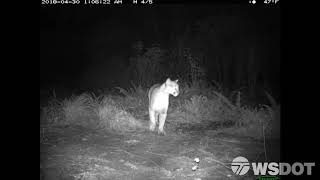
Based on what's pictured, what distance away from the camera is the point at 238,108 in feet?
23.3

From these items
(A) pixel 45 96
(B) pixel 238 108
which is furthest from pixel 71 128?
(B) pixel 238 108

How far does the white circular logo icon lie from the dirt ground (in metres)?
0.06

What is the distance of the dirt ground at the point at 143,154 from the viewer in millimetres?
4285

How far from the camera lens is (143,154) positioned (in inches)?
202

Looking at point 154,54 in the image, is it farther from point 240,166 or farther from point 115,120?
point 240,166

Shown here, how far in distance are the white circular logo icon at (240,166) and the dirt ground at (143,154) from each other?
6 centimetres

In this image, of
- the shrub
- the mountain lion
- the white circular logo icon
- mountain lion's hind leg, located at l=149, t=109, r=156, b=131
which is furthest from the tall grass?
the white circular logo icon

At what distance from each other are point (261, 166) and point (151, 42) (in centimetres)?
590

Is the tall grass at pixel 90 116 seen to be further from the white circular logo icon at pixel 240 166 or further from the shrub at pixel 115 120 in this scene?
the white circular logo icon at pixel 240 166

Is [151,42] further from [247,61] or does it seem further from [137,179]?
[137,179]

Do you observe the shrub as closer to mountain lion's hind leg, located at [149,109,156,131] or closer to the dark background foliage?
mountain lion's hind leg, located at [149,109,156,131]

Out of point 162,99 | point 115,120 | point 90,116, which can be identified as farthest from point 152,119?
point 90,116

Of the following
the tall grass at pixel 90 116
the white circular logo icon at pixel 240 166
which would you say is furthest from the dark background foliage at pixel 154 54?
the white circular logo icon at pixel 240 166

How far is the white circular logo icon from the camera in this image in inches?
169
